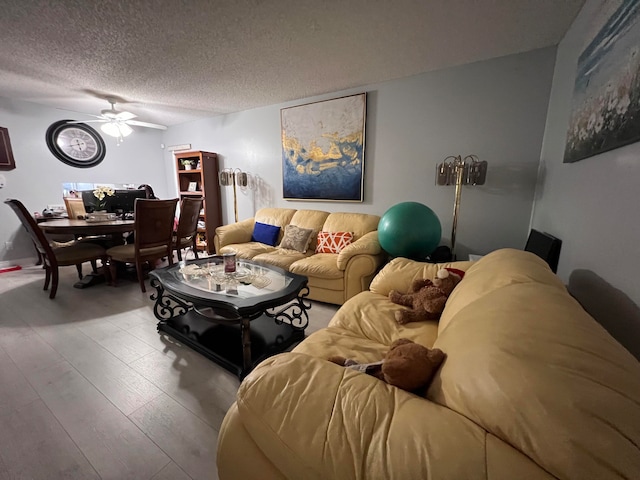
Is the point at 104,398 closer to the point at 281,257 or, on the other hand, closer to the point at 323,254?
the point at 281,257

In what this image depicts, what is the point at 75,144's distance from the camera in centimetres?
417

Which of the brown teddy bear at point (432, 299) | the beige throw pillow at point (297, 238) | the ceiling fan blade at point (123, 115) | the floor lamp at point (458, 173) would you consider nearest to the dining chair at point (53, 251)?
the ceiling fan blade at point (123, 115)

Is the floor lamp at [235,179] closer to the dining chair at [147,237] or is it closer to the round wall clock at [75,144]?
the dining chair at [147,237]

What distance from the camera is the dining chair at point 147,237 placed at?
270 centimetres

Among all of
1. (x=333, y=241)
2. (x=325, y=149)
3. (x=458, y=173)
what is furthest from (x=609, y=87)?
(x=325, y=149)

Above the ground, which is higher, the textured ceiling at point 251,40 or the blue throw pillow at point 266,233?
the textured ceiling at point 251,40

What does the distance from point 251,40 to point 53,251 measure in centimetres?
300

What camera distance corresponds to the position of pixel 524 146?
2.40 meters

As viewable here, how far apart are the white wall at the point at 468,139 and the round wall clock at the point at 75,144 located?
378 centimetres

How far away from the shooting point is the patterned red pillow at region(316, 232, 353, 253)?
9.59 feet

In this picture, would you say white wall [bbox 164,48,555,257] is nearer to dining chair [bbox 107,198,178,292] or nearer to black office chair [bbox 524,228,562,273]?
black office chair [bbox 524,228,562,273]

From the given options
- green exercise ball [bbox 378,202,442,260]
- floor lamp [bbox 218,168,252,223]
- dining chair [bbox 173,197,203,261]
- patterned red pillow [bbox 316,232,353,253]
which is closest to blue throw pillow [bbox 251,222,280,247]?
patterned red pillow [bbox 316,232,353,253]

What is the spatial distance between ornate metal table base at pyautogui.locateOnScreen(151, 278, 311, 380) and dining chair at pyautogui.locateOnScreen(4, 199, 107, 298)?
1453 millimetres

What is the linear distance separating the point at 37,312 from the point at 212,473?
101 inches
